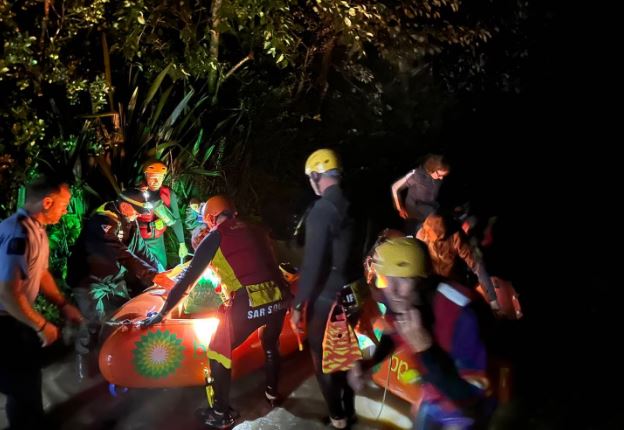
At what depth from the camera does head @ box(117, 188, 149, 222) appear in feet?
17.8

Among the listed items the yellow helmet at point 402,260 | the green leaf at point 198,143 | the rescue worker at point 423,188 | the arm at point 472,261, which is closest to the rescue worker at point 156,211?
the rescue worker at point 423,188

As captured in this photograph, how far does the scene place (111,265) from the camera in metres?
5.29

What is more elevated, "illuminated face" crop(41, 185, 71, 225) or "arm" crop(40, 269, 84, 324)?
"illuminated face" crop(41, 185, 71, 225)

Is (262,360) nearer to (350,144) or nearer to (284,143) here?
(284,143)

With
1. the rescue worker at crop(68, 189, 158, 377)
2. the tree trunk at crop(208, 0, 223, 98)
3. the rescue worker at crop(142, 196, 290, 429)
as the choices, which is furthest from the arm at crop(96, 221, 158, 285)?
the tree trunk at crop(208, 0, 223, 98)

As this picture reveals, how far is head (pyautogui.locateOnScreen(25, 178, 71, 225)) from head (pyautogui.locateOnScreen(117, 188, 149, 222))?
70.7 inches

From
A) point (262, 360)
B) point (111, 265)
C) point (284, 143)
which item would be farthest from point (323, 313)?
point (284, 143)

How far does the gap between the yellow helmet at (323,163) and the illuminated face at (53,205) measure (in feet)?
5.17

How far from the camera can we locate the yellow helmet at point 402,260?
9.45ft

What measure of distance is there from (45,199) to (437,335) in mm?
2359

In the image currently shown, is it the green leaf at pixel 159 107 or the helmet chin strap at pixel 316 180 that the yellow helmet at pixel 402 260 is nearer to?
the helmet chin strap at pixel 316 180

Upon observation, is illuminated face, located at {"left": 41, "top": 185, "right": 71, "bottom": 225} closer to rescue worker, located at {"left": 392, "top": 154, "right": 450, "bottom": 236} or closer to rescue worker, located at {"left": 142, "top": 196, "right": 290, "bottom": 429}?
rescue worker, located at {"left": 142, "top": 196, "right": 290, "bottom": 429}

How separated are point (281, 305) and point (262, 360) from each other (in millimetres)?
1030

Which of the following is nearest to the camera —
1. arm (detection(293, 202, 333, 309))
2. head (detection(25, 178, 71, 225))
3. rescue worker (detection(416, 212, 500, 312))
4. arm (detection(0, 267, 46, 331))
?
arm (detection(0, 267, 46, 331))
